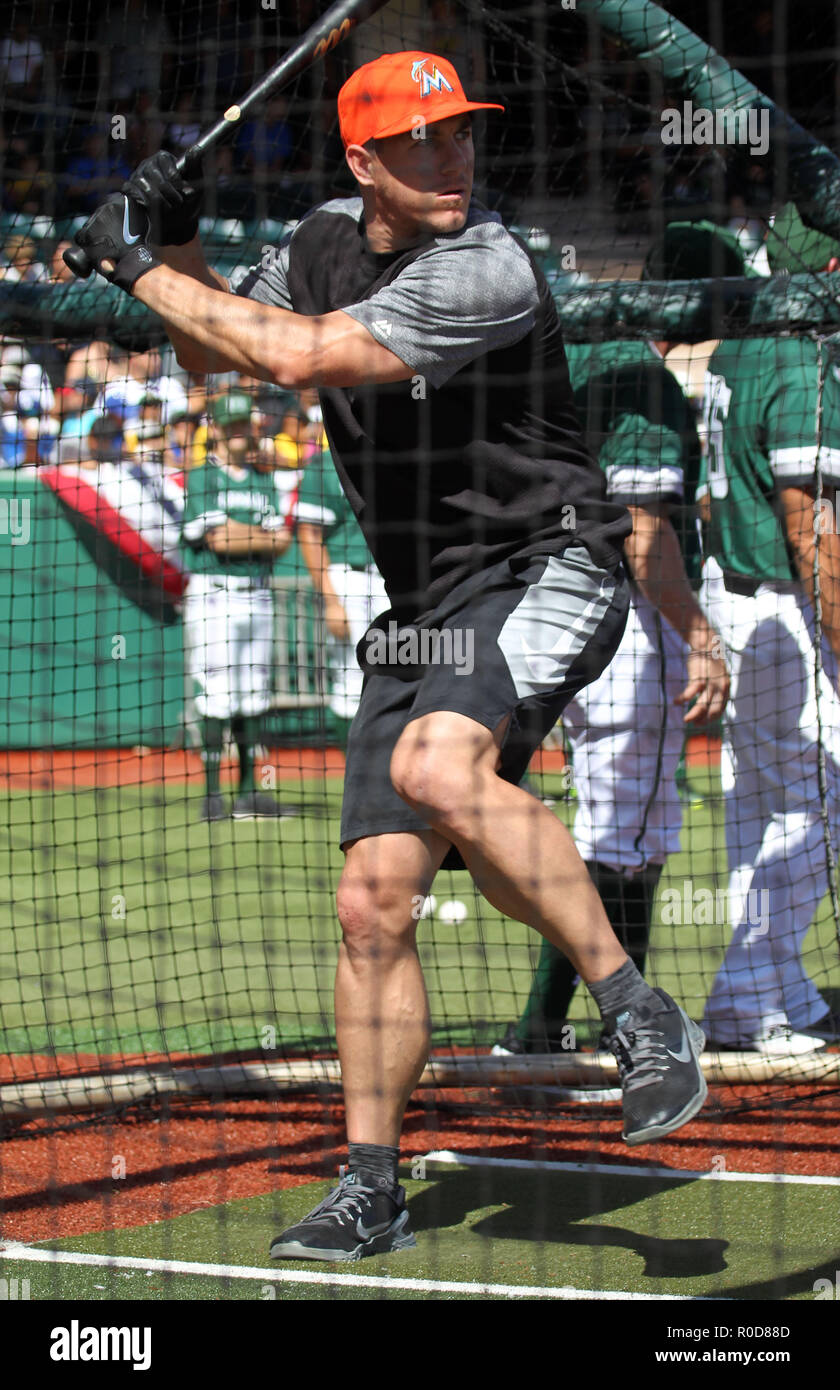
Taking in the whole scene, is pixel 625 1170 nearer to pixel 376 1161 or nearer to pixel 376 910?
pixel 376 1161

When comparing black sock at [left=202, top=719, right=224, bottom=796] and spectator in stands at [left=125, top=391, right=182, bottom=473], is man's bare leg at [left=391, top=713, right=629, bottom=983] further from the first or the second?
black sock at [left=202, top=719, right=224, bottom=796]

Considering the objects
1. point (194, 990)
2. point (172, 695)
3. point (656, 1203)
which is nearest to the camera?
point (656, 1203)

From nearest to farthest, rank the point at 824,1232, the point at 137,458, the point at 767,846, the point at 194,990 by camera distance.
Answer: the point at 824,1232, the point at 767,846, the point at 194,990, the point at 137,458

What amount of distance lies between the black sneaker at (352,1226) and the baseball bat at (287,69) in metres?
1.94

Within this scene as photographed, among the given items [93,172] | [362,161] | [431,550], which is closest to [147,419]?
[93,172]

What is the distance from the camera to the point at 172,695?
1127 cm

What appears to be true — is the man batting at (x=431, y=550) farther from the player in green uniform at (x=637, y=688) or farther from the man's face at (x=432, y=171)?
the player in green uniform at (x=637, y=688)

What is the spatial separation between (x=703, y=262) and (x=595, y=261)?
0.82 meters

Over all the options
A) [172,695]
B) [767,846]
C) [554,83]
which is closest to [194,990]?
[767,846]

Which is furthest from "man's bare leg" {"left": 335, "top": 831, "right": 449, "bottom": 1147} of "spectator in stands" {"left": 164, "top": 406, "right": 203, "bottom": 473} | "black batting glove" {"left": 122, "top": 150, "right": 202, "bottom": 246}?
"spectator in stands" {"left": 164, "top": 406, "right": 203, "bottom": 473}
